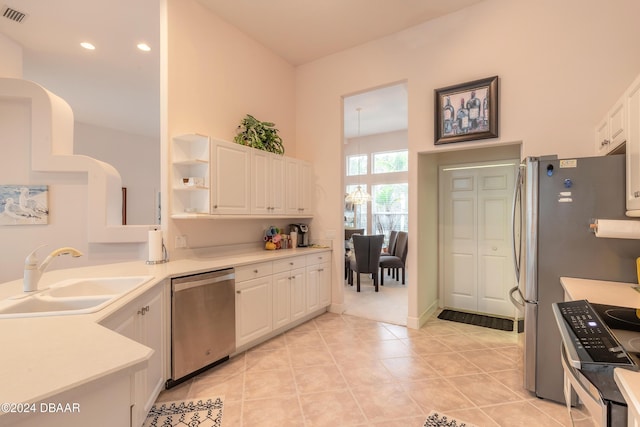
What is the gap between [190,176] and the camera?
2965 millimetres

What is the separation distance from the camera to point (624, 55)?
241 cm

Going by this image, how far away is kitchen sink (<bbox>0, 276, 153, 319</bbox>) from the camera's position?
1.38 metres

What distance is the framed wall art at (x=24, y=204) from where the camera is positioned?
2.81 meters

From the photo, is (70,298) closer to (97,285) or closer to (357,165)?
(97,285)

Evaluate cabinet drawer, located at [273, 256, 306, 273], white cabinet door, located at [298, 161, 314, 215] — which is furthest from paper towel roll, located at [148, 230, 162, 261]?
white cabinet door, located at [298, 161, 314, 215]

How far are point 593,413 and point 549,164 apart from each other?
168cm

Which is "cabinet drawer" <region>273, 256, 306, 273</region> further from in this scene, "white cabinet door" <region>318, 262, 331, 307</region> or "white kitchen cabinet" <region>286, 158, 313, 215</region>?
"white kitchen cabinet" <region>286, 158, 313, 215</region>

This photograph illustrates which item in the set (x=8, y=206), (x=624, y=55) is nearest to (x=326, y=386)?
(x=8, y=206)

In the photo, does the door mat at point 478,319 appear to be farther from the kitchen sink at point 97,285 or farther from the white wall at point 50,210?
the white wall at point 50,210

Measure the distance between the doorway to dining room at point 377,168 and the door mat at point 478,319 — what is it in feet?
4.55

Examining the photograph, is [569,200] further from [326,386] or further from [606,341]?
[326,386]

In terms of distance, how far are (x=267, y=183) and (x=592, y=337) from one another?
2.99 meters

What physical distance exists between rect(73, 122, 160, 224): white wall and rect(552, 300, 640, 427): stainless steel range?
821 cm

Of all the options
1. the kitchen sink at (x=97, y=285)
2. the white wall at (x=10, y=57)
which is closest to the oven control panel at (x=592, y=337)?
the kitchen sink at (x=97, y=285)
